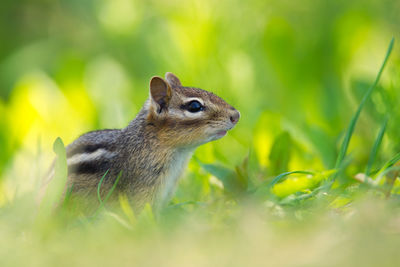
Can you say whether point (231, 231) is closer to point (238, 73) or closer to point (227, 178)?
point (227, 178)

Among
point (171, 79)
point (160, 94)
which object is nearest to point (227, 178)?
point (160, 94)

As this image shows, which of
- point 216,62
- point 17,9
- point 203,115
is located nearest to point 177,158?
point 203,115

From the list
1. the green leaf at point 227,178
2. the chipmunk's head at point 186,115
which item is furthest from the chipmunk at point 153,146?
the green leaf at point 227,178

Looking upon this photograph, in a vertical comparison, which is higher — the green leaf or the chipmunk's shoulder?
the chipmunk's shoulder

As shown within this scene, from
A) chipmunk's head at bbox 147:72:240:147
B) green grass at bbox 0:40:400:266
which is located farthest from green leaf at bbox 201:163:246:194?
chipmunk's head at bbox 147:72:240:147

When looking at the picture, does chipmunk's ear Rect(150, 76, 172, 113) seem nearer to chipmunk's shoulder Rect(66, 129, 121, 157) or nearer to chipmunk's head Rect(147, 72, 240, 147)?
chipmunk's head Rect(147, 72, 240, 147)

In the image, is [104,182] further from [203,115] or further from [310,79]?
[310,79]

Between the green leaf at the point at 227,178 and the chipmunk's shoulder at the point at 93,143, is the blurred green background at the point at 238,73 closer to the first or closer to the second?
the green leaf at the point at 227,178
